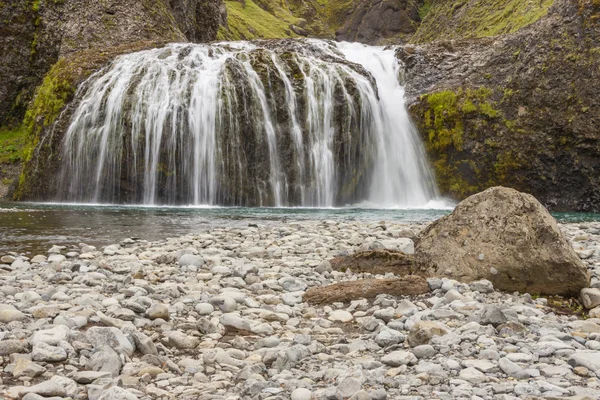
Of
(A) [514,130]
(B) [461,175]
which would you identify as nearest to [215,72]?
(B) [461,175]

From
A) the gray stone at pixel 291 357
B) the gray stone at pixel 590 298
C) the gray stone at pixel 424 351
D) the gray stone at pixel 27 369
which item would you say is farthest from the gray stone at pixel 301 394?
the gray stone at pixel 590 298

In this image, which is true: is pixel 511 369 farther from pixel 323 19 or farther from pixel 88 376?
pixel 323 19

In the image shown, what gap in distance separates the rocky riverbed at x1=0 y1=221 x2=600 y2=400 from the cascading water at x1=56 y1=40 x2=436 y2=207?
15.5 m

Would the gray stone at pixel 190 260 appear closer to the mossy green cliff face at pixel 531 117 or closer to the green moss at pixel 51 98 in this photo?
the mossy green cliff face at pixel 531 117

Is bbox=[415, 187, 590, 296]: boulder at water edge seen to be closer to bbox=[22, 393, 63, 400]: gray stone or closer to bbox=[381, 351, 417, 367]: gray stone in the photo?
bbox=[381, 351, 417, 367]: gray stone

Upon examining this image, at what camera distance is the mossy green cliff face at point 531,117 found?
23531 millimetres

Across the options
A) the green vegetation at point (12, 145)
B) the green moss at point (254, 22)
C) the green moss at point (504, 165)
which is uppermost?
the green moss at point (254, 22)

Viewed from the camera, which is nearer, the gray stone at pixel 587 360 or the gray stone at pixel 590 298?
Answer: the gray stone at pixel 587 360

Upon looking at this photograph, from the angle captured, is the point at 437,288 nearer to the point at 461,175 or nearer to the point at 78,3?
the point at 461,175

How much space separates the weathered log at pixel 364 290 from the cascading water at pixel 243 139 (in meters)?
16.6

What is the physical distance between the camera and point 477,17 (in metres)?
50.6

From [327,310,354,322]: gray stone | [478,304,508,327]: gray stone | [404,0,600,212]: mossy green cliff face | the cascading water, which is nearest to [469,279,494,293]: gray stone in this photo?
[478,304,508,327]: gray stone

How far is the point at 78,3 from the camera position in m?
36.9

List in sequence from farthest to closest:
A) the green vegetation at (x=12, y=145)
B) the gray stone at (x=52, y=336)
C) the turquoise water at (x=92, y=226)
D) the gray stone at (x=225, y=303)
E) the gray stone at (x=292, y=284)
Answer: the green vegetation at (x=12, y=145) → the turquoise water at (x=92, y=226) → the gray stone at (x=292, y=284) → the gray stone at (x=225, y=303) → the gray stone at (x=52, y=336)
